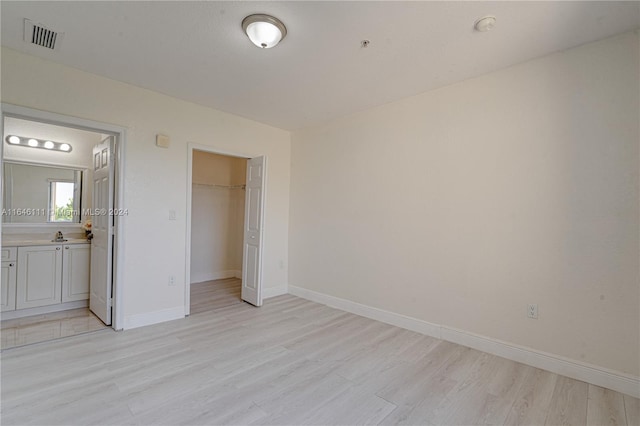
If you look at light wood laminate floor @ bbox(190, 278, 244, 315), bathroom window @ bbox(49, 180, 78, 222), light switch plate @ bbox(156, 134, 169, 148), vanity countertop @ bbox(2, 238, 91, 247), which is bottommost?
light wood laminate floor @ bbox(190, 278, 244, 315)

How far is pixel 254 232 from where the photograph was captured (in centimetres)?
416

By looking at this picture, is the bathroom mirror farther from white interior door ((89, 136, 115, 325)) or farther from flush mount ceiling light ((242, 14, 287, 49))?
flush mount ceiling light ((242, 14, 287, 49))

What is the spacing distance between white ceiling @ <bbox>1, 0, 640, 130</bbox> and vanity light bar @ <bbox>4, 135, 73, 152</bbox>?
198 cm

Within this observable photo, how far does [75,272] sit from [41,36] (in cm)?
280

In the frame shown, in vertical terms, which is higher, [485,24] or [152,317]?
[485,24]

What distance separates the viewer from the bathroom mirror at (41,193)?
384 cm

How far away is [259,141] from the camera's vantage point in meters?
4.45

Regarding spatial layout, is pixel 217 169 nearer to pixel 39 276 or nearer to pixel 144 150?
pixel 144 150

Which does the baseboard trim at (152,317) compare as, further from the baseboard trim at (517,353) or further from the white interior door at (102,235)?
A: the baseboard trim at (517,353)

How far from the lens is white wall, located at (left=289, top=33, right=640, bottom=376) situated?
2.22 metres

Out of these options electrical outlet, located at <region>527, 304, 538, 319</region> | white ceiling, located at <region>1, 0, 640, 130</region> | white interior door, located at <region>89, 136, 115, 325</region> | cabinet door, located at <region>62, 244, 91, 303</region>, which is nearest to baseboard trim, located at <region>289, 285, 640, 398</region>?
electrical outlet, located at <region>527, 304, 538, 319</region>

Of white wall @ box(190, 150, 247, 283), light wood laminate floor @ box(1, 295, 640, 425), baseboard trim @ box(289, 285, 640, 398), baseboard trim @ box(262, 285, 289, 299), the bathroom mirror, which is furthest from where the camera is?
white wall @ box(190, 150, 247, 283)

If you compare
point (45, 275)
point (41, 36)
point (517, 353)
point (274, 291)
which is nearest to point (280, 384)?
point (517, 353)

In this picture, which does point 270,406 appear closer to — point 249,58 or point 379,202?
point 379,202
